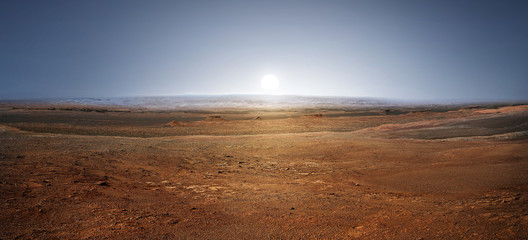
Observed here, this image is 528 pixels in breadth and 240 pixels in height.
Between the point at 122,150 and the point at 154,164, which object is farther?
the point at 122,150

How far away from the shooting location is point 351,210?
586 cm

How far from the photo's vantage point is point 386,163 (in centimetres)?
1115

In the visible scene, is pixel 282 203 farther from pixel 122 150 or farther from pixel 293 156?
pixel 122 150

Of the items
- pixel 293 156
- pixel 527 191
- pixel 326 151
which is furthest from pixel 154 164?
pixel 527 191

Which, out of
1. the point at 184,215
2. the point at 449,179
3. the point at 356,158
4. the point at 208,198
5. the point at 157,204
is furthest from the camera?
the point at 356,158

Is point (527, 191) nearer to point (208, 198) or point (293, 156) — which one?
point (208, 198)

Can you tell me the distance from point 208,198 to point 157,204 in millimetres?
1223

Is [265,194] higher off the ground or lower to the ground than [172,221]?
lower

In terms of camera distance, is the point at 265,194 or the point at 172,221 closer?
the point at 172,221

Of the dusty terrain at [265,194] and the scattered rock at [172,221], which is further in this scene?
the scattered rock at [172,221]

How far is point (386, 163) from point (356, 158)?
151 centimetres

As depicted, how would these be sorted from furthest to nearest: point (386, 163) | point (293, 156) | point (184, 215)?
1. point (293, 156)
2. point (386, 163)
3. point (184, 215)

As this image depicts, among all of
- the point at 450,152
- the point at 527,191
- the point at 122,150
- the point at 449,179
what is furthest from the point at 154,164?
the point at 450,152

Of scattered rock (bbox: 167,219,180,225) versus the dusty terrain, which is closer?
the dusty terrain
